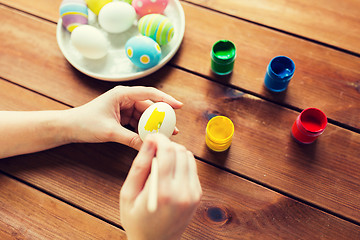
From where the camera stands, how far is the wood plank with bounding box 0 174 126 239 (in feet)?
2.92

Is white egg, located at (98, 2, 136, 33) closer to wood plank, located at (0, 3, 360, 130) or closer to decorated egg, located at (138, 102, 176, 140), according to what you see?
wood plank, located at (0, 3, 360, 130)

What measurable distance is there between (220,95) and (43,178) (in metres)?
0.61

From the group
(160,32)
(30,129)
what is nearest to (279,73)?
(160,32)

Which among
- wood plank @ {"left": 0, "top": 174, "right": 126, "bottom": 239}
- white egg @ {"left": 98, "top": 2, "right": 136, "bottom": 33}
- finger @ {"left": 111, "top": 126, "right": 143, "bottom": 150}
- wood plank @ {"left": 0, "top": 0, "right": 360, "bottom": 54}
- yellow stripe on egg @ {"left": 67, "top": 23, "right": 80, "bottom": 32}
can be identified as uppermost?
wood plank @ {"left": 0, "top": 0, "right": 360, "bottom": 54}

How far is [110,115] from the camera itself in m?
0.87

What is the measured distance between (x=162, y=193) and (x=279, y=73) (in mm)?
649

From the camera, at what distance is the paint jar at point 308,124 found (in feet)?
3.01

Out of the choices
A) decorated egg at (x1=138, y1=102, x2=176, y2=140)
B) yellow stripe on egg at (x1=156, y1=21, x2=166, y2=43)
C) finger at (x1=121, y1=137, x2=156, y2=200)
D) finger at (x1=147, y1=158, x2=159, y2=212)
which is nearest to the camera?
finger at (x1=147, y1=158, x2=159, y2=212)

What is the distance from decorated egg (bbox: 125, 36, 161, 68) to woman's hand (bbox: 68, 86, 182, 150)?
148 mm

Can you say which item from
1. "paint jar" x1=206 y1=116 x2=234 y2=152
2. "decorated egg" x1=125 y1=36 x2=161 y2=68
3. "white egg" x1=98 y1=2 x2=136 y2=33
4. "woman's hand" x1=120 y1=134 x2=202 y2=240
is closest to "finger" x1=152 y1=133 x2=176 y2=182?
"woman's hand" x1=120 y1=134 x2=202 y2=240

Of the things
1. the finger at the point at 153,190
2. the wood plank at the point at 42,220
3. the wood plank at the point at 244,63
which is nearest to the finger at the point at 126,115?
the wood plank at the point at 244,63

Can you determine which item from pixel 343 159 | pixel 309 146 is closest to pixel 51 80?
pixel 309 146

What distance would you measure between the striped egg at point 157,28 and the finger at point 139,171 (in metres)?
0.51

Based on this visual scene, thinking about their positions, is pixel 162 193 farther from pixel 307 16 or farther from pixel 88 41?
pixel 307 16
